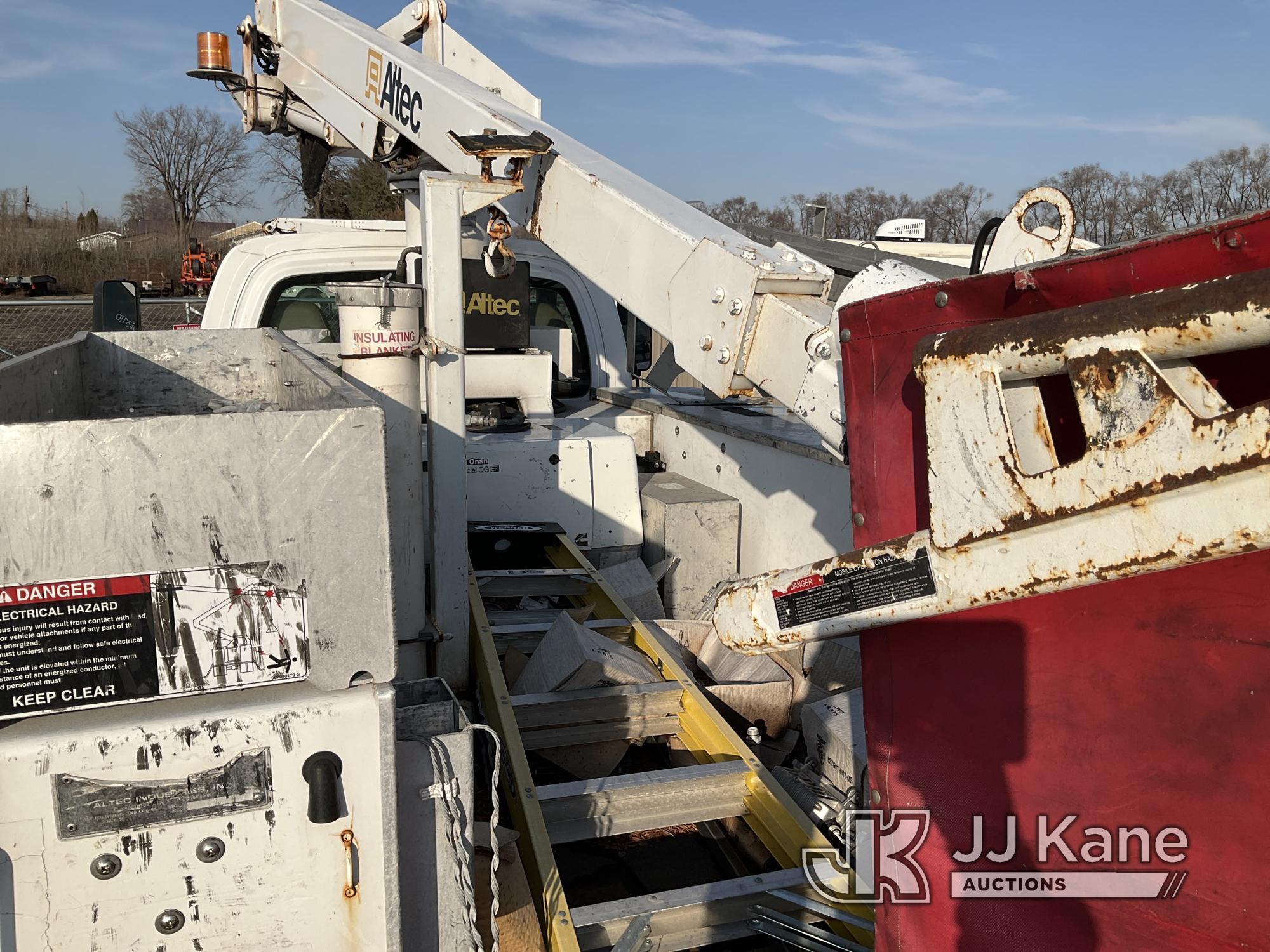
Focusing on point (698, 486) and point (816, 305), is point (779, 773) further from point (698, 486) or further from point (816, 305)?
point (698, 486)

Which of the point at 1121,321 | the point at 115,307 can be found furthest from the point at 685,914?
the point at 115,307

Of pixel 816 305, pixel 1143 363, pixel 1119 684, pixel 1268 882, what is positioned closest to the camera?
pixel 1143 363

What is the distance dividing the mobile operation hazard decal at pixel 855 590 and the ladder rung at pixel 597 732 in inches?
60.4

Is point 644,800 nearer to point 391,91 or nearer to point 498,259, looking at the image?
point 498,259

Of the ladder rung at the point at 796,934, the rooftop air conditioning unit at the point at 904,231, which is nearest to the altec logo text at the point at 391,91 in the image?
the ladder rung at the point at 796,934

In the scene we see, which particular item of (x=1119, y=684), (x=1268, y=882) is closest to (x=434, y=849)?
(x=1119, y=684)

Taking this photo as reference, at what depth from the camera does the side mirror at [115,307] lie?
4312mm

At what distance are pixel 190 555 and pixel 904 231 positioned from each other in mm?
12958

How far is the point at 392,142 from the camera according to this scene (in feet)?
14.3

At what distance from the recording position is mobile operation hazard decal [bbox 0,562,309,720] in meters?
1.46

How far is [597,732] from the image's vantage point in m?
3.29

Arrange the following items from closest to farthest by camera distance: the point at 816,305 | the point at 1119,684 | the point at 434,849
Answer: the point at 1119,684 < the point at 434,849 < the point at 816,305

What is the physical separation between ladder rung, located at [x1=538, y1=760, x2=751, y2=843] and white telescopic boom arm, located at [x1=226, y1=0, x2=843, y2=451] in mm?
1094

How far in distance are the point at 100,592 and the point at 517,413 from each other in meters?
4.20
